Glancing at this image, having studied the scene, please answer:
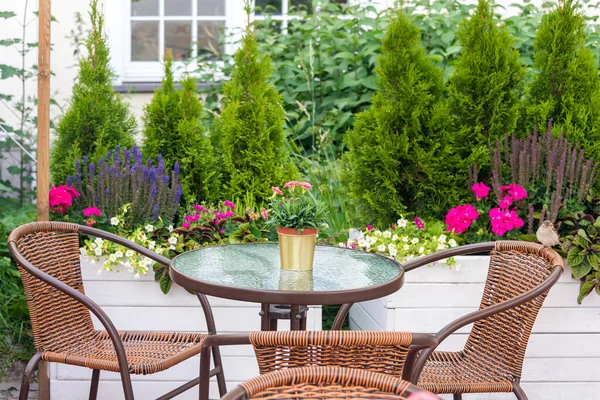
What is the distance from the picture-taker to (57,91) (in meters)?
6.05

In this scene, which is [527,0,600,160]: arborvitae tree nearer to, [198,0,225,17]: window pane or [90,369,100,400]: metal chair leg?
[90,369,100,400]: metal chair leg

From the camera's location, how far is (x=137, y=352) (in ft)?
9.27

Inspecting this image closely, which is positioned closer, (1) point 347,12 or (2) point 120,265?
(2) point 120,265

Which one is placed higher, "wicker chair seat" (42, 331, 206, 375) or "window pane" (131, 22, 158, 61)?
"window pane" (131, 22, 158, 61)

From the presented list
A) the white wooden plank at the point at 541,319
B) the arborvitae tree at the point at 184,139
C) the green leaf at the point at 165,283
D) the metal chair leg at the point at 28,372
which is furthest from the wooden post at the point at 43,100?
the white wooden plank at the point at 541,319

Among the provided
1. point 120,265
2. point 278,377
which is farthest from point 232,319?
point 278,377

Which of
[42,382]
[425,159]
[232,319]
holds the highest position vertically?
[425,159]

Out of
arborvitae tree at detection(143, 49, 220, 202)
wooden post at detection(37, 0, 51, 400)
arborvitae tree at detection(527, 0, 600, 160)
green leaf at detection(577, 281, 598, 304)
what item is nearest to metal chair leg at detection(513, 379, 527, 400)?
green leaf at detection(577, 281, 598, 304)

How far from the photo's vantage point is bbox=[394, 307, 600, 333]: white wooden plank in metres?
3.45

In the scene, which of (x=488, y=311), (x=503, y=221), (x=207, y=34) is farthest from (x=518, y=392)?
(x=207, y=34)

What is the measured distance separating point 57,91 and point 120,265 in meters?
3.01

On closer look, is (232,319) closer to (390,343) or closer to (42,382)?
(42,382)

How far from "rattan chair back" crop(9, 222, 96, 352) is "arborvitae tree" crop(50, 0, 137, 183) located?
4.69 feet

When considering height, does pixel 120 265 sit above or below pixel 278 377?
below
